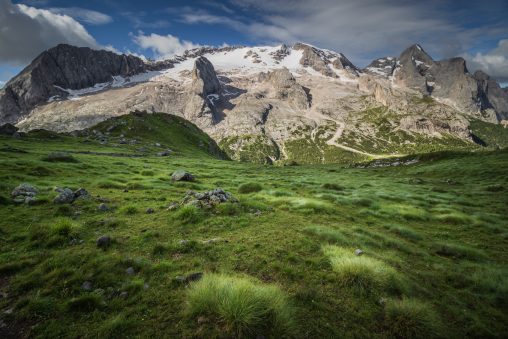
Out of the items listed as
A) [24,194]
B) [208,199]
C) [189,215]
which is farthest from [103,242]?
[24,194]

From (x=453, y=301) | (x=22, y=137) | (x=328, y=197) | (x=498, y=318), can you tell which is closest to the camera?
(x=498, y=318)

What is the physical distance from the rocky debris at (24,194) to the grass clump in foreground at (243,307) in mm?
17120

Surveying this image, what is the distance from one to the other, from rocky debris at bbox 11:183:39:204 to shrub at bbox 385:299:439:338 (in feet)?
71.8

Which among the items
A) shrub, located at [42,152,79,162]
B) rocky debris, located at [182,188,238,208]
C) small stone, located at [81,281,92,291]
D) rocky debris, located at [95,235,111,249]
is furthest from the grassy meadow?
shrub, located at [42,152,79,162]

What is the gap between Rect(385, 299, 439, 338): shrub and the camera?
24.5 ft

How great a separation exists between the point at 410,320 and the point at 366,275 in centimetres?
207

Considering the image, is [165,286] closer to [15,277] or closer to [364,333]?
[15,277]

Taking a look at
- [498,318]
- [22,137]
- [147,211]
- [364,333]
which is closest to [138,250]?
[147,211]

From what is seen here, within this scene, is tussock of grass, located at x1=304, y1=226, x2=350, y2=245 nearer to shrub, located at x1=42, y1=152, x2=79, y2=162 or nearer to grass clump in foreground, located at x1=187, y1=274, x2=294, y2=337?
grass clump in foreground, located at x1=187, y1=274, x2=294, y2=337

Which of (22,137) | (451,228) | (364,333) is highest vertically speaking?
(22,137)

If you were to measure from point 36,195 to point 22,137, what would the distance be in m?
77.8

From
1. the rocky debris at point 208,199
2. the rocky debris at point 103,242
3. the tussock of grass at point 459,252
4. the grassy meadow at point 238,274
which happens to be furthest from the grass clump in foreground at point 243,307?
the tussock of grass at point 459,252

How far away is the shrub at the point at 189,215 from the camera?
1567 centimetres

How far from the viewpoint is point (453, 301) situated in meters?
9.42
